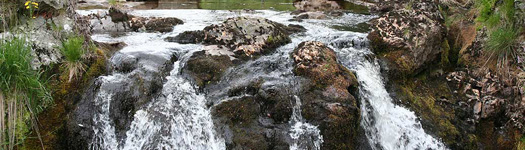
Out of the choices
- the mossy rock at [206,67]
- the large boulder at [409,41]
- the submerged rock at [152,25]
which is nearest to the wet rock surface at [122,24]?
the submerged rock at [152,25]

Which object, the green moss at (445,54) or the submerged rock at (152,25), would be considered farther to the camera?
the submerged rock at (152,25)

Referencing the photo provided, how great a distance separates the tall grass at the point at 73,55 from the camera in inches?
206

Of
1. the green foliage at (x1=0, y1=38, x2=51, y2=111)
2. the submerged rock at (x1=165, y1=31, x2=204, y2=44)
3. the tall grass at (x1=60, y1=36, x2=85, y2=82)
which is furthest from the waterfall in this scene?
the submerged rock at (x1=165, y1=31, x2=204, y2=44)

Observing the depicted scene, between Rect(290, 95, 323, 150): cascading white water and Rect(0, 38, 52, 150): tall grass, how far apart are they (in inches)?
144

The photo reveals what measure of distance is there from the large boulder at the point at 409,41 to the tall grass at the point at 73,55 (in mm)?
5956

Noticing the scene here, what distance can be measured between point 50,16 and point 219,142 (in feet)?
11.9

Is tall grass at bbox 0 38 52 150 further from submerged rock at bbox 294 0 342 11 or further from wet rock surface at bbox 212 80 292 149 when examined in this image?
submerged rock at bbox 294 0 342 11

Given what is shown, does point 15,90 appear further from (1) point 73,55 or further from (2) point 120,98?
(2) point 120,98

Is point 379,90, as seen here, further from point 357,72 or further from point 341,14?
point 341,14

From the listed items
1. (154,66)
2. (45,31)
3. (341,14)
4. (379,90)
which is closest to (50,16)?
(45,31)

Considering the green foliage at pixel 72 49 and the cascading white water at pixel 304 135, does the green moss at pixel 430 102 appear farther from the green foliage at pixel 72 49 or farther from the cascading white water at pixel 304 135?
the green foliage at pixel 72 49

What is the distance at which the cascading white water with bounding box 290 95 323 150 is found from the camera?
16.5 ft

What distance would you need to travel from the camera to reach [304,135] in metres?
5.09

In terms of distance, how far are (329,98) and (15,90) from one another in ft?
14.7
